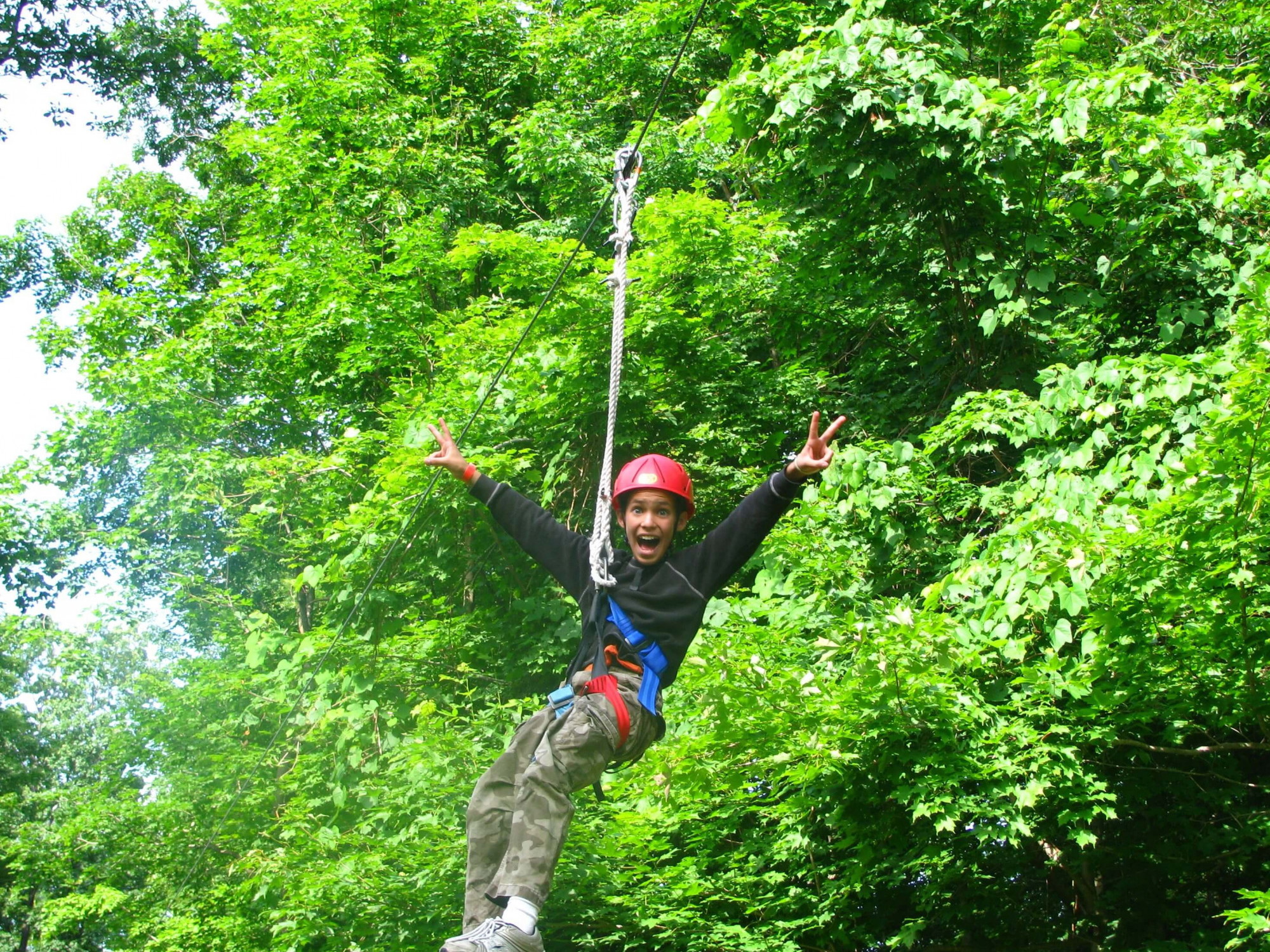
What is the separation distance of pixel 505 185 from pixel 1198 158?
23.5 ft

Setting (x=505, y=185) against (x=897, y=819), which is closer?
(x=897, y=819)

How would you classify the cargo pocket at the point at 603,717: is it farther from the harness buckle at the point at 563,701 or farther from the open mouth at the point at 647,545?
the open mouth at the point at 647,545

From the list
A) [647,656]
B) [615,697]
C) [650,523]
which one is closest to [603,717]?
[615,697]

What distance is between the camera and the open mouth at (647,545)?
9.64 feet

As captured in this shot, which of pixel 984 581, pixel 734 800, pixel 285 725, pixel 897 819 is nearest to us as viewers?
pixel 984 581

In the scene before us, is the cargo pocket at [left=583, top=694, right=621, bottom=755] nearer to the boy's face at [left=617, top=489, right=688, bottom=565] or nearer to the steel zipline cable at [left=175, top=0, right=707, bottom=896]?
the boy's face at [left=617, top=489, right=688, bottom=565]

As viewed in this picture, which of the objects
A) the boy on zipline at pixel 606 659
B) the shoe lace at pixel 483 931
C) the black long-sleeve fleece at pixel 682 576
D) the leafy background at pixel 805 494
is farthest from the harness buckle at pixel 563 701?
the leafy background at pixel 805 494

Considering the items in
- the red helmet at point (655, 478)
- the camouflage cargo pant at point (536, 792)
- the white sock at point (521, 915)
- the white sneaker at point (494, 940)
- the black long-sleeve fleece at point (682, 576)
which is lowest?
the white sneaker at point (494, 940)

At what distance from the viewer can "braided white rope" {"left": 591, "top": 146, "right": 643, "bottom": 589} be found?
2.86 m

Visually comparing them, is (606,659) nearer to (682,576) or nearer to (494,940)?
(682,576)

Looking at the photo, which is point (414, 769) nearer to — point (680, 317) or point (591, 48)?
point (680, 317)

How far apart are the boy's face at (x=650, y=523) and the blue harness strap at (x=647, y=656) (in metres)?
0.19

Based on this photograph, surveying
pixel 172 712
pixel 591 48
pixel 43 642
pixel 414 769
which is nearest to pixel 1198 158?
pixel 414 769

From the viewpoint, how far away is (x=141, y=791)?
11.0 m
